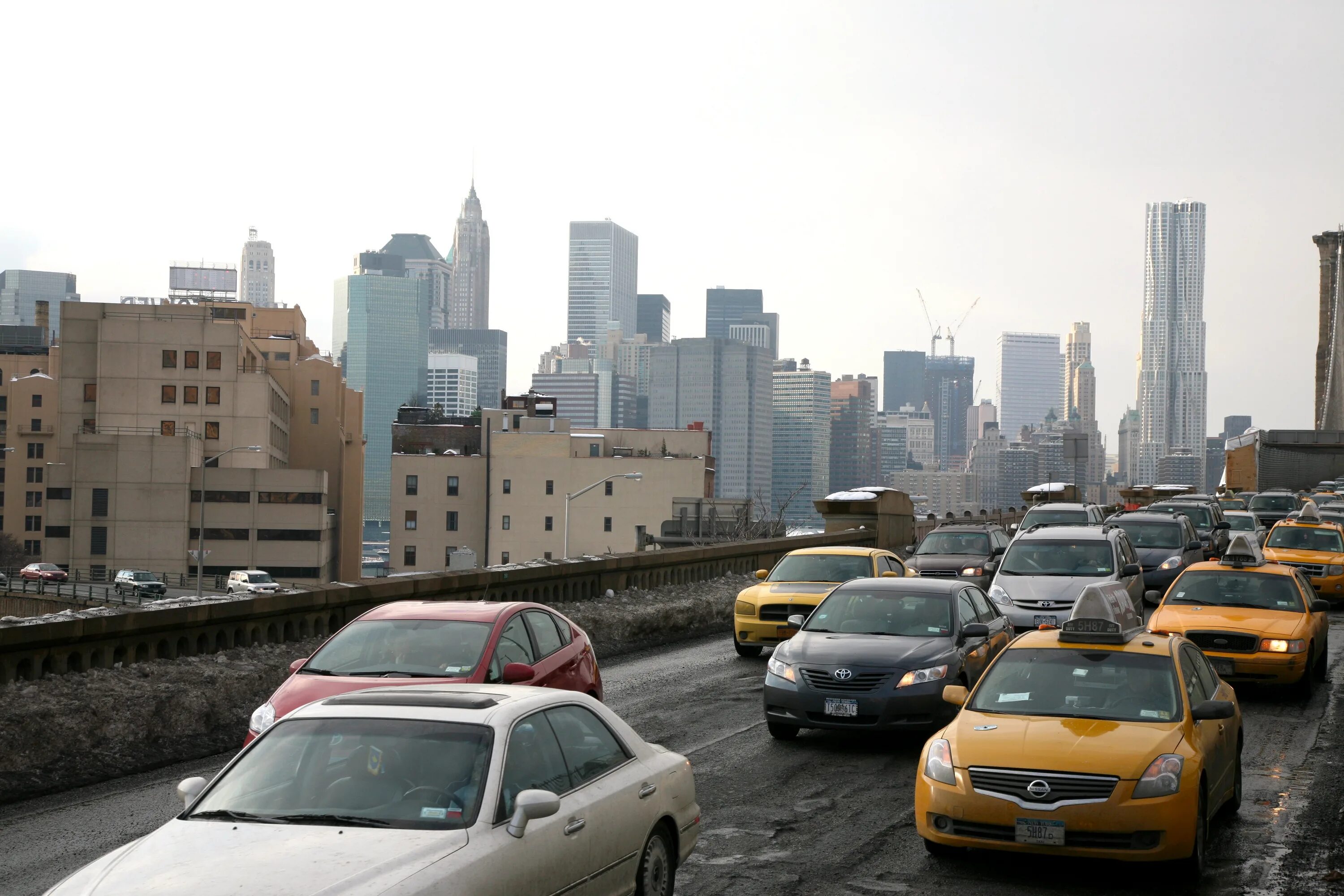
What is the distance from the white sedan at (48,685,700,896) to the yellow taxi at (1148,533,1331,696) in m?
10.2

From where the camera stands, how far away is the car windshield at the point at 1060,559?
21109 millimetres

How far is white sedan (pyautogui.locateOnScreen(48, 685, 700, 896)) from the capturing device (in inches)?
201

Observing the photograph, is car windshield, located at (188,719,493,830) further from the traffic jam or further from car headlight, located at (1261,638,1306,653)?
car headlight, located at (1261,638,1306,653)

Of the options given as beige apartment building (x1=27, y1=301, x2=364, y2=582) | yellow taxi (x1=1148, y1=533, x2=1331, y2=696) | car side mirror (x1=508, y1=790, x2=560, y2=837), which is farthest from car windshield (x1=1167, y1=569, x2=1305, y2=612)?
beige apartment building (x1=27, y1=301, x2=364, y2=582)

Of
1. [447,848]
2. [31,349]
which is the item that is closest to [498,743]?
[447,848]

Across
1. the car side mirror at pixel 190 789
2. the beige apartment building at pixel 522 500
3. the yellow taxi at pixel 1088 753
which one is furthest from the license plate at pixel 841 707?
the beige apartment building at pixel 522 500

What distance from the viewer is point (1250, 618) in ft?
52.9

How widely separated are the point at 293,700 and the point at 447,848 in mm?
4821

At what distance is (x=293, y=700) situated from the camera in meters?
9.88

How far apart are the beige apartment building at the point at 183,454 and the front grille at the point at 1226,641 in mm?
91889

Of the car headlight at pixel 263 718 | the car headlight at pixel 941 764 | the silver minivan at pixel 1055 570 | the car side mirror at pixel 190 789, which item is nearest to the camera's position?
the car side mirror at pixel 190 789

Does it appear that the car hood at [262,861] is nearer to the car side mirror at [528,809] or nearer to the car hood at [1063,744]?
the car side mirror at [528,809]

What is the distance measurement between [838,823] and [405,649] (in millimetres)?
3525

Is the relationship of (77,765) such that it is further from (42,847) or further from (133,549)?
(133,549)
